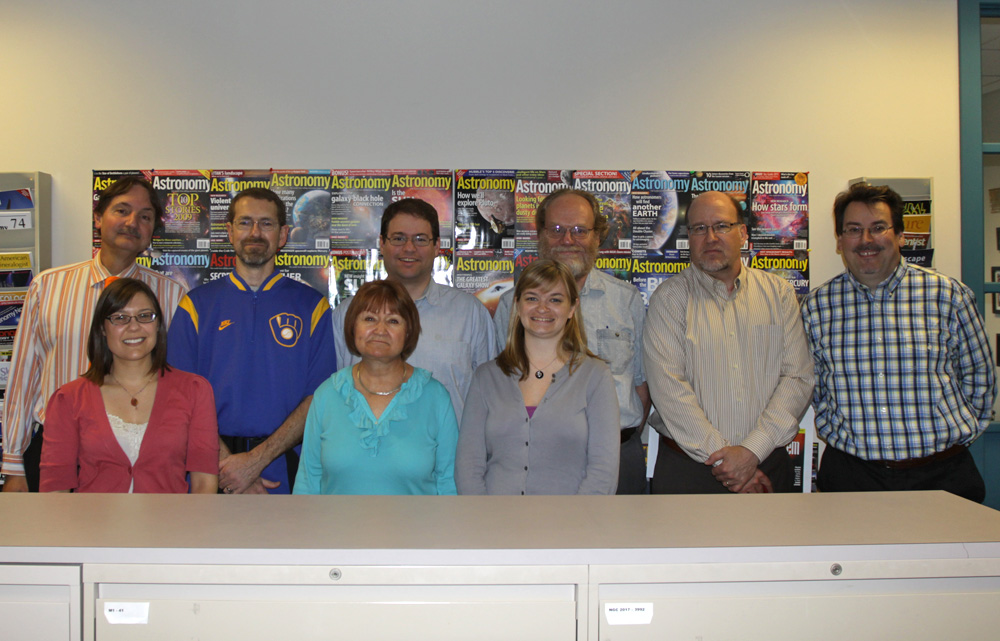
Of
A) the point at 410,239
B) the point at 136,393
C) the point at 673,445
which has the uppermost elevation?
the point at 410,239

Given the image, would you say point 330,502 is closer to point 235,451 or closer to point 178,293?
point 235,451

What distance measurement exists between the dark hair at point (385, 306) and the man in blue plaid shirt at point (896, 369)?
67.3 inches

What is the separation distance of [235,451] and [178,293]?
0.87 m

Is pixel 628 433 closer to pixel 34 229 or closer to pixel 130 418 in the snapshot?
pixel 130 418

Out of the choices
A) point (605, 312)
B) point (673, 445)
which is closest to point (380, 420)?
point (605, 312)

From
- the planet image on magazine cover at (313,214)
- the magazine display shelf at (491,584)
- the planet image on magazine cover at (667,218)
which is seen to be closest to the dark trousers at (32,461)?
the planet image on magazine cover at (313,214)

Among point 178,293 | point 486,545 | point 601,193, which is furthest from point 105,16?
point 486,545

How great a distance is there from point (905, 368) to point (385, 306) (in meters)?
2.01

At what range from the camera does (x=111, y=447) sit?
1.95 meters

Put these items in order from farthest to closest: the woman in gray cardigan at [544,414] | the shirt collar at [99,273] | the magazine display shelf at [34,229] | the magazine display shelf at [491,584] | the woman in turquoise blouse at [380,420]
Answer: the magazine display shelf at [34,229] → the shirt collar at [99,273] → the woman in gray cardigan at [544,414] → the woman in turquoise blouse at [380,420] → the magazine display shelf at [491,584]

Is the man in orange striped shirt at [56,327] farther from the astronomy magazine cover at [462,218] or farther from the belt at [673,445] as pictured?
the belt at [673,445]

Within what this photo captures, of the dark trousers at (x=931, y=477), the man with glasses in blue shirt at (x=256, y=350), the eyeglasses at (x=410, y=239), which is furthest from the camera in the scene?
the eyeglasses at (x=410, y=239)

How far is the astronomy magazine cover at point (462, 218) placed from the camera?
10.7 feet

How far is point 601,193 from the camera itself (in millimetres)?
3254
